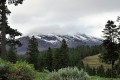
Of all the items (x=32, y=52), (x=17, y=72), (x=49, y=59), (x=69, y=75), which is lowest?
(x=69, y=75)

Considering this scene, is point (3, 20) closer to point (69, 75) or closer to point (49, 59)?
point (69, 75)

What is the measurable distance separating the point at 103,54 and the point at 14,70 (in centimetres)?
6328

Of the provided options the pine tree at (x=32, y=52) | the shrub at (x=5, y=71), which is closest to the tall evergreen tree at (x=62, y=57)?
the pine tree at (x=32, y=52)

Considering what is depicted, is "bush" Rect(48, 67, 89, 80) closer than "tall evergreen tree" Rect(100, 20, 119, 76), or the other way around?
"bush" Rect(48, 67, 89, 80)

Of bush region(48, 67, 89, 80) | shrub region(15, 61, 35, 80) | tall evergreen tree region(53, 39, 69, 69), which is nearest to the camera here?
bush region(48, 67, 89, 80)

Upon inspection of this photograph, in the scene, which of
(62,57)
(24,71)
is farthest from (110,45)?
(24,71)

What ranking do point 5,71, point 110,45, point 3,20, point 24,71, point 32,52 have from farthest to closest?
point 32,52, point 110,45, point 3,20, point 24,71, point 5,71

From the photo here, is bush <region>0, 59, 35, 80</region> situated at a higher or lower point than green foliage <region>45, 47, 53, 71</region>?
lower

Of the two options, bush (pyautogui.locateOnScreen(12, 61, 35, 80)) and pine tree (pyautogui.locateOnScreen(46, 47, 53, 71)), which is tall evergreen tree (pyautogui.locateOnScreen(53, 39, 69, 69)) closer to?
pine tree (pyautogui.locateOnScreen(46, 47, 53, 71))

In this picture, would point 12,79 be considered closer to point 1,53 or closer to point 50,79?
point 50,79

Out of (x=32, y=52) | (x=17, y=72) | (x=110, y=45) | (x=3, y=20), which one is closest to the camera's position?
(x=17, y=72)

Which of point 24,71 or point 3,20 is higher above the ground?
point 3,20

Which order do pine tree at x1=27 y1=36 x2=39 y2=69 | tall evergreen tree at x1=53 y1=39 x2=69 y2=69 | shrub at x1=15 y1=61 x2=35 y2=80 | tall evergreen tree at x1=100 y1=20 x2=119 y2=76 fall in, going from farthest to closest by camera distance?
1. tall evergreen tree at x1=53 y1=39 x2=69 y2=69
2. pine tree at x1=27 y1=36 x2=39 y2=69
3. tall evergreen tree at x1=100 y1=20 x2=119 y2=76
4. shrub at x1=15 y1=61 x2=35 y2=80

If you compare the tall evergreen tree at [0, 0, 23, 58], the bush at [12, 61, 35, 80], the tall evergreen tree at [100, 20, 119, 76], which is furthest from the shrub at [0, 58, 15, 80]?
the tall evergreen tree at [100, 20, 119, 76]
